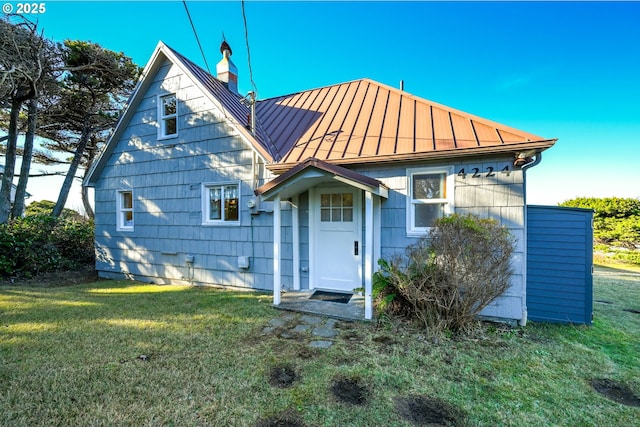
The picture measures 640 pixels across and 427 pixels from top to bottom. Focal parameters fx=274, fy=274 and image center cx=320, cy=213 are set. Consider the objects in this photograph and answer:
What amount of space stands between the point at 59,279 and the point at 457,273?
35.6ft

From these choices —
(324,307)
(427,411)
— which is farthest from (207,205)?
(427,411)

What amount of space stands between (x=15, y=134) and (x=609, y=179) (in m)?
27.9

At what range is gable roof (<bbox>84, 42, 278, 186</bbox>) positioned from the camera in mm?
6570

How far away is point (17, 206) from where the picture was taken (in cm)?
1042

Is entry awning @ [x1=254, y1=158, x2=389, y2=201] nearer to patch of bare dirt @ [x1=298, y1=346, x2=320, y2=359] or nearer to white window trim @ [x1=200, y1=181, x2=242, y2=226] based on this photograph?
white window trim @ [x1=200, y1=181, x2=242, y2=226]

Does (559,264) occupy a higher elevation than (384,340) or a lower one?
higher

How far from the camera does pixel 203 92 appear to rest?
7.18m

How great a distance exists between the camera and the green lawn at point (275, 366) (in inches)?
97.4

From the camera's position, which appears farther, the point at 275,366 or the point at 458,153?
the point at 458,153

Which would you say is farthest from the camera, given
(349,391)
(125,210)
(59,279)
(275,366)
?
(125,210)

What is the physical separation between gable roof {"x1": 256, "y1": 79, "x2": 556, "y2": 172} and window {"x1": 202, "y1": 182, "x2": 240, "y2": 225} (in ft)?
5.08

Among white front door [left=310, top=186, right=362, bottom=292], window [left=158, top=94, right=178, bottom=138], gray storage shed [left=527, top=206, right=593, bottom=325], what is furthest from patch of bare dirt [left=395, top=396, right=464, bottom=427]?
window [left=158, top=94, right=178, bottom=138]

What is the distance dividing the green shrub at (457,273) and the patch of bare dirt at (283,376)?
7.02ft

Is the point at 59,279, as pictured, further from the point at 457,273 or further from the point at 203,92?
the point at 457,273
